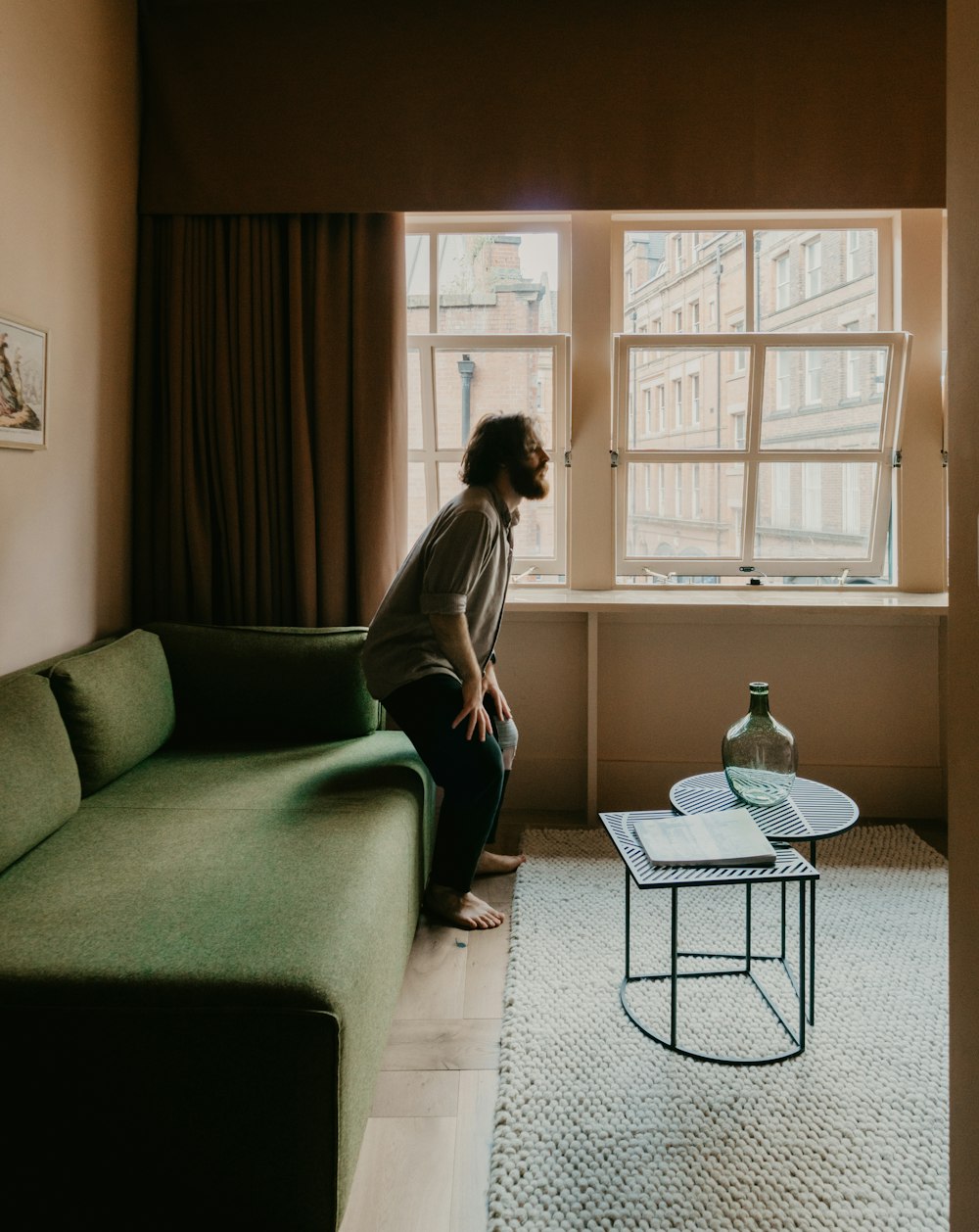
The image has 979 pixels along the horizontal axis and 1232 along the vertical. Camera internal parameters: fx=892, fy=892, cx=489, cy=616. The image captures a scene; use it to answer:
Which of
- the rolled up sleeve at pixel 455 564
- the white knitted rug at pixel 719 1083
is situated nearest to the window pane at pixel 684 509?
the rolled up sleeve at pixel 455 564

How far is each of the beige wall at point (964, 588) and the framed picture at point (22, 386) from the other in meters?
2.18

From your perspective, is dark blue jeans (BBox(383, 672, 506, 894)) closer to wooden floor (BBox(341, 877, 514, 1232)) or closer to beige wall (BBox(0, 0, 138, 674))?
wooden floor (BBox(341, 877, 514, 1232))

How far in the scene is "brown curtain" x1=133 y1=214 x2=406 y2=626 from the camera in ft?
10.1

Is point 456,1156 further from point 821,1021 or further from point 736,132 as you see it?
point 736,132

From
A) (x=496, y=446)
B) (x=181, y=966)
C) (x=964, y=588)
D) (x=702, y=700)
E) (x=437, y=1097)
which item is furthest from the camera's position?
(x=702, y=700)

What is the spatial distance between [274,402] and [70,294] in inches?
27.7

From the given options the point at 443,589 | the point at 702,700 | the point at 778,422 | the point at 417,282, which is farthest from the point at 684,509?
the point at 443,589

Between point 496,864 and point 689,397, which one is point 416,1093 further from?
point 689,397

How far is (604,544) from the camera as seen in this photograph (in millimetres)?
3391

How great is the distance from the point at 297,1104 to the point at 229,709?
1571mm

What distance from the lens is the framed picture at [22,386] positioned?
2291 millimetres

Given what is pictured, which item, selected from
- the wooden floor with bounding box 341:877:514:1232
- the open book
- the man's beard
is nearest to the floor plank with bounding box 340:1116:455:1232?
the wooden floor with bounding box 341:877:514:1232

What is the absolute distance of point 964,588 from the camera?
38.5 inches

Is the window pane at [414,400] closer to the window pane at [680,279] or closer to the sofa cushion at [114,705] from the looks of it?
the window pane at [680,279]
